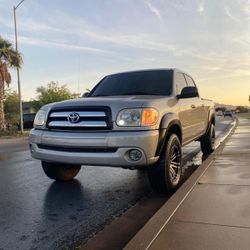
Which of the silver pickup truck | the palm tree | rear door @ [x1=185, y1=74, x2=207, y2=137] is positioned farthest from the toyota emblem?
the palm tree

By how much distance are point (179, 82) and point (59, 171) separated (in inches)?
105

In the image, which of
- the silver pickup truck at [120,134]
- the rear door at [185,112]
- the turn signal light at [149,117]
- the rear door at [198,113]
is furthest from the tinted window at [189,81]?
the turn signal light at [149,117]

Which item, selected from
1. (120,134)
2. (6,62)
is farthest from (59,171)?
(6,62)

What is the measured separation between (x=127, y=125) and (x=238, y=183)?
6.59ft

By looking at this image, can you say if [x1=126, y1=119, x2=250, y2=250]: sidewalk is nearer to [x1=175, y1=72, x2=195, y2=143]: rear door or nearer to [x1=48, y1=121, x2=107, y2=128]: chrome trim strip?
[x1=175, y1=72, x2=195, y2=143]: rear door

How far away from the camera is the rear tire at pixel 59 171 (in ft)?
21.9

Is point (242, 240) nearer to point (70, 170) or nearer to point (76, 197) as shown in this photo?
point (76, 197)

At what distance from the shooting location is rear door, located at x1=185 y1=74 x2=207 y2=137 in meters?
7.75

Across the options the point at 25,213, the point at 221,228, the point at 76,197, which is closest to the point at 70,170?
the point at 76,197

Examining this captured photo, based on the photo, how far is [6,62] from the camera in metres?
28.8

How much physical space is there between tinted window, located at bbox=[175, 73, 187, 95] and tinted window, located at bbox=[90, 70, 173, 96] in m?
0.19

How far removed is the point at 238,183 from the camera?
6.00 metres

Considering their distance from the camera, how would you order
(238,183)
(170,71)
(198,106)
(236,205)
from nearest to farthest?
(236,205) < (238,183) < (170,71) < (198,106)

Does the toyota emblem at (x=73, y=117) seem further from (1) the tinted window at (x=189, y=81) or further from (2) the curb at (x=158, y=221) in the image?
(1) the tinted window at (x=189, y=81)
